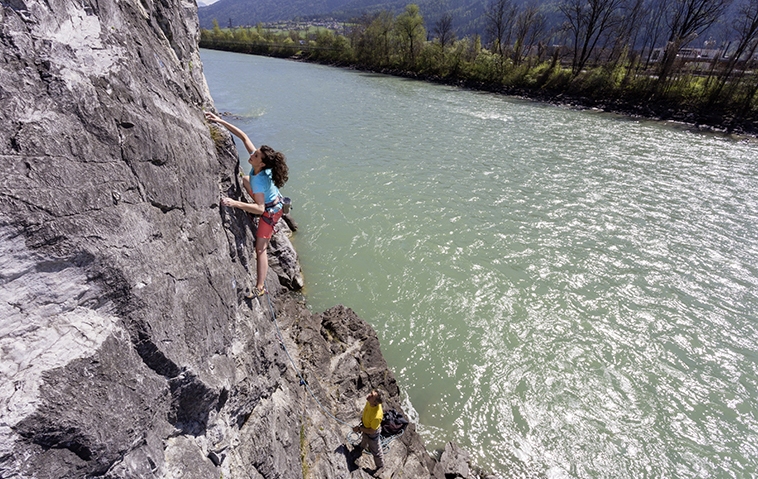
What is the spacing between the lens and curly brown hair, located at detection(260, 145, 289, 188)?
513 centimetres

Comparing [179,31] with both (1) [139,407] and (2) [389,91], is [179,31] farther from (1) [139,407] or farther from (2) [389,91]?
(2) [389,91]

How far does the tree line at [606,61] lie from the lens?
118 ft

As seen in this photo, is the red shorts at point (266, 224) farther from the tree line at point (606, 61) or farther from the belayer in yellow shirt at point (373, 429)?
the tree line at point (606, 61)

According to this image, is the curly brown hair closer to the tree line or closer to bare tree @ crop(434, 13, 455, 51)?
the tree line

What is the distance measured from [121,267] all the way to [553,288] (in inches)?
507

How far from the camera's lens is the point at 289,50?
4001 inches

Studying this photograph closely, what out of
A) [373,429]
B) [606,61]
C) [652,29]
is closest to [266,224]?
[373,429]

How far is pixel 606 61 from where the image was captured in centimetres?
5241

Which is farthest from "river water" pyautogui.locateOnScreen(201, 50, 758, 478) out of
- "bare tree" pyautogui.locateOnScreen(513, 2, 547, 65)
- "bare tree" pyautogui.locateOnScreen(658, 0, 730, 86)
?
"bare tree" pyautogui.locateOnScreen(513, 2, 547, 65)

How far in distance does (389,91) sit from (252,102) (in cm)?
1972

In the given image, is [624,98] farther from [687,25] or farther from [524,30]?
[524,30]

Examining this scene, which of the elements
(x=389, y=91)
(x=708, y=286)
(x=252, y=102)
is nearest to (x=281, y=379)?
(x=708, y=286)

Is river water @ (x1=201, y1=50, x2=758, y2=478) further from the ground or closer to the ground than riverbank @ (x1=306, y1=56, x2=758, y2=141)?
closer to the ground

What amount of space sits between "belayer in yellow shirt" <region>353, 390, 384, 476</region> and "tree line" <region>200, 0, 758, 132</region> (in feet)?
141
